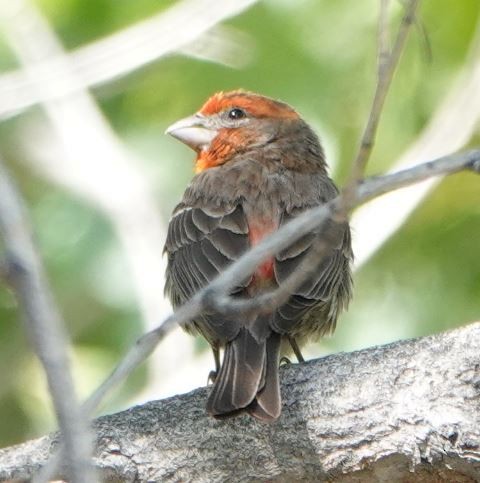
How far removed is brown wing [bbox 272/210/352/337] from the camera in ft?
14.8

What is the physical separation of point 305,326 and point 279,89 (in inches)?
82.2

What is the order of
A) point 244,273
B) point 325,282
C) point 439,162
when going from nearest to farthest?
point 244,273 < point 439,162 < point 325,282

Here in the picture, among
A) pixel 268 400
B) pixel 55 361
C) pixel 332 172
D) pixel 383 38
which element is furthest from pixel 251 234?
pixel 55 361

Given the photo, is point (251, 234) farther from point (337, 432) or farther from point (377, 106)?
point (377, 106)

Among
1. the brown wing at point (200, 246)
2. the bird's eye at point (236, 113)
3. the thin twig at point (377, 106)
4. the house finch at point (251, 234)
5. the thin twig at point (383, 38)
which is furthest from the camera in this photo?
the bird's eye at point (236, 113)

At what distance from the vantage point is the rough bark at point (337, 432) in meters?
3.64

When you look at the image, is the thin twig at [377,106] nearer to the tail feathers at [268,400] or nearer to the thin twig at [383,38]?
the thin twig at [383,38]

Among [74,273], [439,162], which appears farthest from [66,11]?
[439,162]

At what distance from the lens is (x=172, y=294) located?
528 centimetres

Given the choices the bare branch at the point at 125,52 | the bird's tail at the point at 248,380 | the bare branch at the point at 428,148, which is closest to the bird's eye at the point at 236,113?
the bare branch at the point at 125,52

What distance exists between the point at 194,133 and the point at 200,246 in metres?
1.19

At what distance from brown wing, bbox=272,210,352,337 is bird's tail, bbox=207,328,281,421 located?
0.38 ft

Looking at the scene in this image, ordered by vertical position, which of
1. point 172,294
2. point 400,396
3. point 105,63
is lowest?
point 400,396

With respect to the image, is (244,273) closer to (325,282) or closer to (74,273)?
(325,282)
